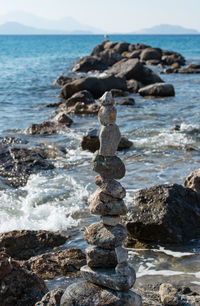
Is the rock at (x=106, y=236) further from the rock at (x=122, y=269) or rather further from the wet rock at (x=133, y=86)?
the wet rock at (x=133, y=86)

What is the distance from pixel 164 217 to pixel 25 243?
2.72m

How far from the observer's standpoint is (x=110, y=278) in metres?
5.59

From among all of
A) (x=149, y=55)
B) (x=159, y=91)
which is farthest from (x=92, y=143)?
(x=149, y=55)

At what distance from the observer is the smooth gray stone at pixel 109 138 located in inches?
224

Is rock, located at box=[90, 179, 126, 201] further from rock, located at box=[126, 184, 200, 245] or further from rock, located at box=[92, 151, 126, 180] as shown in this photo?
rock, located at box=[126, 184, 200, 245]

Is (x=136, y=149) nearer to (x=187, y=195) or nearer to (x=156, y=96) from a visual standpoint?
(x=187, y=195)

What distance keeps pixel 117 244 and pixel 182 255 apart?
3.68 meters

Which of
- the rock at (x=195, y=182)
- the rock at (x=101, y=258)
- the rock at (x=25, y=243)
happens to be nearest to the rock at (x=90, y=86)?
the rock at (x=195, y=182)

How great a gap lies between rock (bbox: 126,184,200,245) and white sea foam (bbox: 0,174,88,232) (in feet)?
5.66

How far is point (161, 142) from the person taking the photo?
1869cm

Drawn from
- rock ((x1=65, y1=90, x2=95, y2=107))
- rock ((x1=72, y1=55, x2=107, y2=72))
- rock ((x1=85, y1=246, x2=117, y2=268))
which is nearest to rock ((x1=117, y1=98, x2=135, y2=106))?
rock ((x1=65, y1=90, x2=95, y2=107))

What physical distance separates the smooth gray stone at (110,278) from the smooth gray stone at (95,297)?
0.23 ft

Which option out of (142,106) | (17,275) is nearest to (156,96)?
(142,106)

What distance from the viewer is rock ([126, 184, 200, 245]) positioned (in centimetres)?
952
